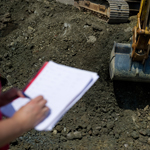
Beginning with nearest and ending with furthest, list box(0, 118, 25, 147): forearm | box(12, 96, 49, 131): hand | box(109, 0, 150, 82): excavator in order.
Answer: box(0, 118, 25, 147): forearm, box(12, 96, 49, 131): hand, box(109, 0, 150, 82): excavator

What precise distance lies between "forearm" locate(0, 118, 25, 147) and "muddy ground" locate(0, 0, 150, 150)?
253cm

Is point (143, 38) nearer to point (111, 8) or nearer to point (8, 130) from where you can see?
point (111, 8)

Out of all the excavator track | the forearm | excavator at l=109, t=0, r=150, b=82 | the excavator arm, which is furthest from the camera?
the excavator track

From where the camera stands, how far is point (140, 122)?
3.93 metres

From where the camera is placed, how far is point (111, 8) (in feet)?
17.2

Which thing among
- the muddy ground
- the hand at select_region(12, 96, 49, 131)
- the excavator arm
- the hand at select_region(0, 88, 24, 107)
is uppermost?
the hand at select_region(12, 96, 49, 131)

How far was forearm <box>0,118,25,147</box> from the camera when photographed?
1038mm

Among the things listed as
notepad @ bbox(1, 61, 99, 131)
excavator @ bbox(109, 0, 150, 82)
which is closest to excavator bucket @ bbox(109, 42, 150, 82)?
excavator @ bbox(109, 0, 150, 82)

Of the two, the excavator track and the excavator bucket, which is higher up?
the excavator track

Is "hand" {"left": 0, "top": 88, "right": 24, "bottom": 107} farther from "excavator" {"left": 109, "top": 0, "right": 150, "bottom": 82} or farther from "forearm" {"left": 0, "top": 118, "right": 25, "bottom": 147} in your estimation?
"excavator" {"left": 109, "top": 0, "right": 150, "bottom": 82}

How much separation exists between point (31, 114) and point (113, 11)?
15.3 feet

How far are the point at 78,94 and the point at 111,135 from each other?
8.61 ft

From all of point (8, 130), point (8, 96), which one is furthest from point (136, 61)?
point (8, 130)

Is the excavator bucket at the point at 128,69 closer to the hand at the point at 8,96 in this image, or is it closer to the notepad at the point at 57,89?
the notepad at the point at 57,89
